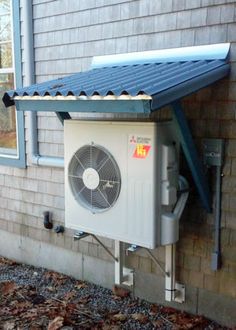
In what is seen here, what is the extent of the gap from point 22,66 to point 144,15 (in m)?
1.60

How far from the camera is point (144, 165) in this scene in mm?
2977

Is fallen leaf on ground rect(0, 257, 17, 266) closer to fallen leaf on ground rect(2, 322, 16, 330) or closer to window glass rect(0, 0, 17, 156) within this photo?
window glass rect(0, 0, 17, 156)

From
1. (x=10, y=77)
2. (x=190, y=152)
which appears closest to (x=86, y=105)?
(x=190, y=152)

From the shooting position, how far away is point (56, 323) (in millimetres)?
3348

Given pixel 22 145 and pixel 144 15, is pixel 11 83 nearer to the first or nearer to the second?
pixel 22 145

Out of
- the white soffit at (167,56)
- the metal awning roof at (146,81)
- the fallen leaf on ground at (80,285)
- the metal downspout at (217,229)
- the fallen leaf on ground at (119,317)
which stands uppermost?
the white soffit at (167,56)

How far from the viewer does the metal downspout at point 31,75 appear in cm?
431

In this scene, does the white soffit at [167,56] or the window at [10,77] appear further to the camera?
the window at [10,77]

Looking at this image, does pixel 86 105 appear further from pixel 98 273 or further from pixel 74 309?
pixel 98 273

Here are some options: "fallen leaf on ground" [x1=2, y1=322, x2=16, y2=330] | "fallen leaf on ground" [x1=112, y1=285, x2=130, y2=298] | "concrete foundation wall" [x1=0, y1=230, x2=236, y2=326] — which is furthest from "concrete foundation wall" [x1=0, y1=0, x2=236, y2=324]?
"fallen leaf on ground" [x1=2, y1=322, x2=16, y2=330]

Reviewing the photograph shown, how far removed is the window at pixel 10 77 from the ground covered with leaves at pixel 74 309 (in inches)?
52.0

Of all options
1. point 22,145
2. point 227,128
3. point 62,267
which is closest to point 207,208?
point 227,128

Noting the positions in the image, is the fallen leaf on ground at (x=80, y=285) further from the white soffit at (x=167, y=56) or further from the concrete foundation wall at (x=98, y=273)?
the white soffit at (x=167, y=56)

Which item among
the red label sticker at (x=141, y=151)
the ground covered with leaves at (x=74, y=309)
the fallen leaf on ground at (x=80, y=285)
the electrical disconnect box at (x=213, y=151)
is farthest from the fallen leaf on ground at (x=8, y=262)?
the electrical disconnect box at (x=213, y=151)
